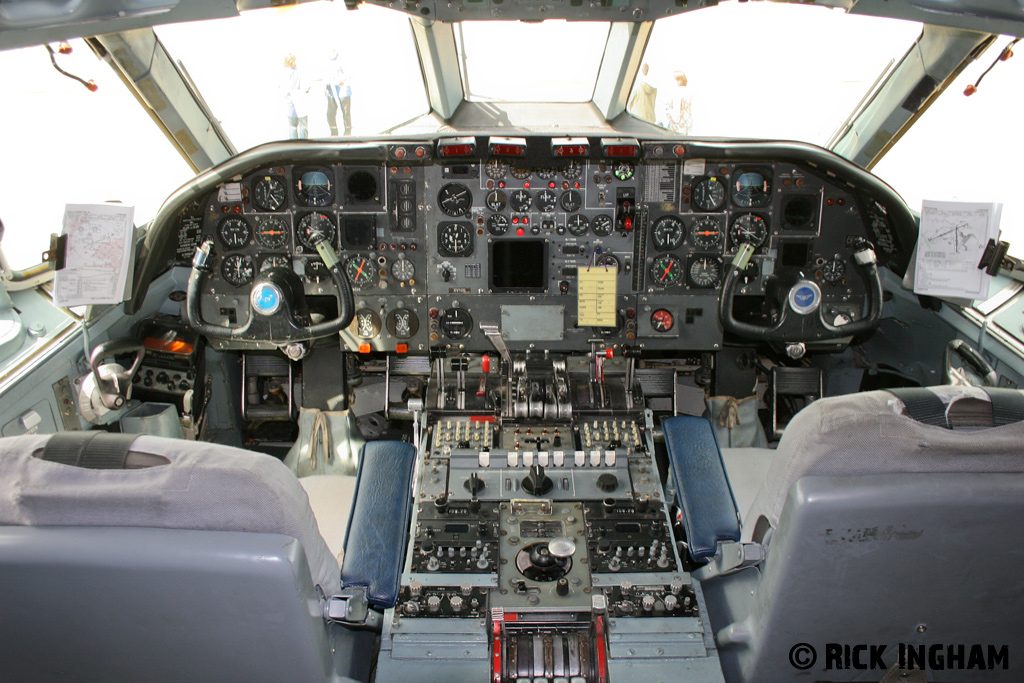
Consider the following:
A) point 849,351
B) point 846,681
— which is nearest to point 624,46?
point 849,351

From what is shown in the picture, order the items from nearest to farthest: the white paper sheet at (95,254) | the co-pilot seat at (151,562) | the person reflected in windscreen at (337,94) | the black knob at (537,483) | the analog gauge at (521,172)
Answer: the co-pilot seat at (151,562), the black knob at (537,483), the white paper sheet at (95,254), the analog gauge at (521,172), the person reflected in windscreen at (337,94)

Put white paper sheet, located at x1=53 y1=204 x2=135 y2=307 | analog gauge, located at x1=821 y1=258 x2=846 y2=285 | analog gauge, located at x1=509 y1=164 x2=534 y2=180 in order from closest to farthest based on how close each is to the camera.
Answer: white paper sheet, located at x1=53 y1=204 x2=135 y2=307
analog gauge, located at x1=509 y1=164 x2=534 y2=180
analog gauge, located at x1=821 y1=258 x2=846 y2=285

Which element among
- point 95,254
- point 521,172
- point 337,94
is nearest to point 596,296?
point 521,172

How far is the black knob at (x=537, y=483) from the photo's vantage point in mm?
2449

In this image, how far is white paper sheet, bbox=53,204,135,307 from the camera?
8.73ft

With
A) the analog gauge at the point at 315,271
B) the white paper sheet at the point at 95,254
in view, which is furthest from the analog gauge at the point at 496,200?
the white paper sheet at the point at 95,254

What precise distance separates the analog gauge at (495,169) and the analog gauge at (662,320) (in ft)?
3.28

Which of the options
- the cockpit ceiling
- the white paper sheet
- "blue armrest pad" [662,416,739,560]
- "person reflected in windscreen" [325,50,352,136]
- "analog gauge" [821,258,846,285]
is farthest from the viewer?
"person reflected in windscreen" [325,50,352,136]

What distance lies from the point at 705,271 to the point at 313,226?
190 cm

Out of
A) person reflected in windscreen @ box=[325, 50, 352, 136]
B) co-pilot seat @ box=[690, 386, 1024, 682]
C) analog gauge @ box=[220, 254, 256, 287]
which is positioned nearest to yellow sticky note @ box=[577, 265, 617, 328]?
analog gauge @ box=[220, 254, 256, 287]

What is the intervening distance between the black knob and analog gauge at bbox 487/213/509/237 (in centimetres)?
129

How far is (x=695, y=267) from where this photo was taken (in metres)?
3.36

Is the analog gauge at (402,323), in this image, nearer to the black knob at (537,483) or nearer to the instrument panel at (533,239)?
the instrument panel at (533,239)

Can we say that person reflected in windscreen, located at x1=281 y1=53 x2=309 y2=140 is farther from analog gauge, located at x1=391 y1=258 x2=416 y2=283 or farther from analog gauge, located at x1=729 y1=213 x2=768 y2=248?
analog gauge, located at x1=729 y1=213 x2=768 y2=248
